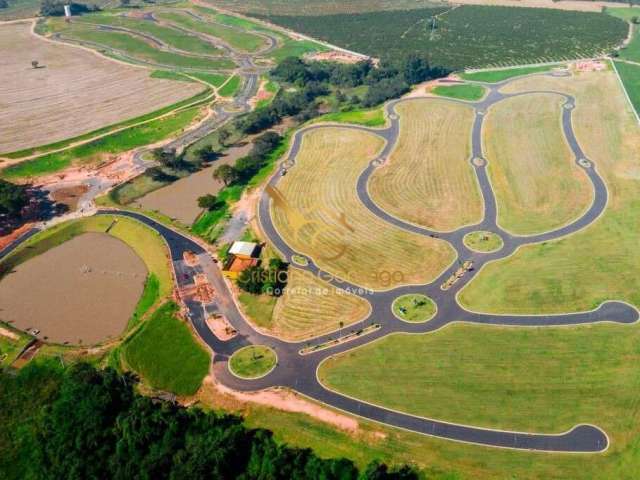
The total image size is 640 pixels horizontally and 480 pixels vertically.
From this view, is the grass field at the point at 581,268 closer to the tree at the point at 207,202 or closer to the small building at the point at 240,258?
the small building at the point at 240,258

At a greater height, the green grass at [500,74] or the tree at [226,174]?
the green grass at [500,74]

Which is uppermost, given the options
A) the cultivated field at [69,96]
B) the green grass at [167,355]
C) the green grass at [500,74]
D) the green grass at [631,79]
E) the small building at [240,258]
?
the green grass at [631,79]

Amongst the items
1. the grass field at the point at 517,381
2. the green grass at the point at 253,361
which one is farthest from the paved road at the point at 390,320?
the grass field at the point at 517,381

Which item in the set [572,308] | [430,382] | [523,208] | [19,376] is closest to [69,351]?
[19,376]

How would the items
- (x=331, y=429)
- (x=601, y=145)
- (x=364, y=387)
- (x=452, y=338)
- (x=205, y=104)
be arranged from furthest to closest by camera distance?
(x=205, y=104) → (x=601, y=145) → (x=452, y=338) → (x=364, y=387) → (x=331, y=429)

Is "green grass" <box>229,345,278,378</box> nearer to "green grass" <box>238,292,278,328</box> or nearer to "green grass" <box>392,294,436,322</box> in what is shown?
"green grass" <box>238,292,278,328</box>

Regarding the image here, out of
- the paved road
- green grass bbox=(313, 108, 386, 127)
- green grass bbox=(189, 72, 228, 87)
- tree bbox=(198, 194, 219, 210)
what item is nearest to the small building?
the paved road

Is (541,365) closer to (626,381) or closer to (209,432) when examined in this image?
(626,381)
